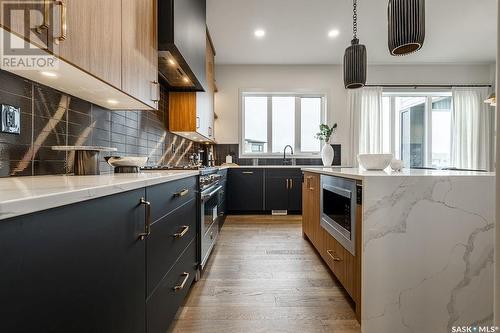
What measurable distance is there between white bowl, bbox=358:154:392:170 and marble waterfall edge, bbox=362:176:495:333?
43 cm

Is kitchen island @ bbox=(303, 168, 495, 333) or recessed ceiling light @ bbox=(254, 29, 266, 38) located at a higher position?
recessed ceiling light @ bbox=(254, 29, 266, 38)

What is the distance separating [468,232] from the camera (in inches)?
54.5

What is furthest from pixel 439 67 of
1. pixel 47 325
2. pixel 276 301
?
pixel 47 325

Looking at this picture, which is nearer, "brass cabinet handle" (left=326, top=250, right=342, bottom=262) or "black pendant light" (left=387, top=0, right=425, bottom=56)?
"black pendant light" (left=387, top=0, right=425, bottom=56)

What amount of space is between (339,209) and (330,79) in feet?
12.8

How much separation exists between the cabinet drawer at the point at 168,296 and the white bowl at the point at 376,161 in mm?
1365

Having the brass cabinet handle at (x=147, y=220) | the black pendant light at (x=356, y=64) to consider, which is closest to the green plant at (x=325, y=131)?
the black pendant light at (x=356, y=64)

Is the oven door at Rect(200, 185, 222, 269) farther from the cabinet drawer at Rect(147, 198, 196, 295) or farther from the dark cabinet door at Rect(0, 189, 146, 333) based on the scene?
the dark cabinet door at Rect(0, 189, 146, 333)

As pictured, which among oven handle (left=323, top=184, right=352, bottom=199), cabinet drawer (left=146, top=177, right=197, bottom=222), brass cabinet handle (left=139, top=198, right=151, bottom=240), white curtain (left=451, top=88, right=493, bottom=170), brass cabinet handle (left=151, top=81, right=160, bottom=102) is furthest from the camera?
white curtain (left=451, top=88, right=493, bottom=170)

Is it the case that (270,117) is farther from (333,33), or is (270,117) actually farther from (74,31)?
(74,31)

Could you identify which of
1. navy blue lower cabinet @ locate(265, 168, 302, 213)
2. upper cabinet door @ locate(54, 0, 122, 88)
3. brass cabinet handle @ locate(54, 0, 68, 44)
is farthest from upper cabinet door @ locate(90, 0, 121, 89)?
navy blue lower cabinet @ locate(265, 168, 302, 213)

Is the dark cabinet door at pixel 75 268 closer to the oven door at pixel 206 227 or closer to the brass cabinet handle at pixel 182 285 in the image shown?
the brass cabinet handle at pixel 182 285

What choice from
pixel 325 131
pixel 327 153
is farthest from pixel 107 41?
pixel 325 131

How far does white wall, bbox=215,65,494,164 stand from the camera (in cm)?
507
